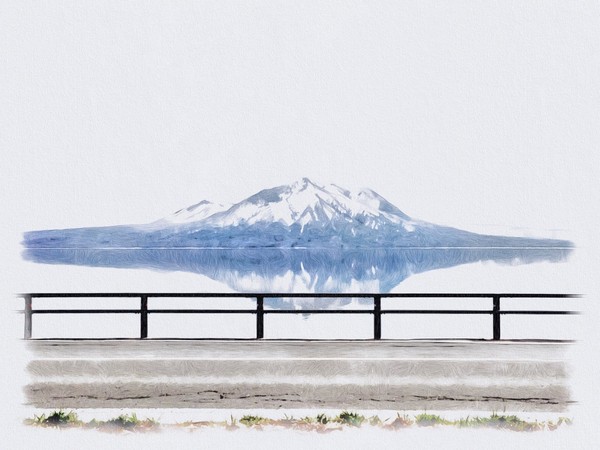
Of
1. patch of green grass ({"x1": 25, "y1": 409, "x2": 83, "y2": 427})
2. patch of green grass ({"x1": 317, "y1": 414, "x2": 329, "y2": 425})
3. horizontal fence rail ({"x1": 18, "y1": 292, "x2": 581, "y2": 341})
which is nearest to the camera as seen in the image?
patch of green grass ({"x1": 317, "y1": 414, "x2": 329, "y2": 425})

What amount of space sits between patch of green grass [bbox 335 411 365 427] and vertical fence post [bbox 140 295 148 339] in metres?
4.74

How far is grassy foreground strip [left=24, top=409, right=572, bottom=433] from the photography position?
38.6 feet

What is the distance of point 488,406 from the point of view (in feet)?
45.2

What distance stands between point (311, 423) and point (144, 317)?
15.8 ft

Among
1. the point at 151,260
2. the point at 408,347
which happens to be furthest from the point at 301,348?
the point at 151,260

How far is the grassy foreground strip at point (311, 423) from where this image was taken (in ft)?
38.6

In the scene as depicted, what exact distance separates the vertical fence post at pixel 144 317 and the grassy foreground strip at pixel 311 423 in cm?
342

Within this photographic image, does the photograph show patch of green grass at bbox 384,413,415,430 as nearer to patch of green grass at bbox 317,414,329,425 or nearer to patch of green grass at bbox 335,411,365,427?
patch of green grass at bbox 335,411,365,427

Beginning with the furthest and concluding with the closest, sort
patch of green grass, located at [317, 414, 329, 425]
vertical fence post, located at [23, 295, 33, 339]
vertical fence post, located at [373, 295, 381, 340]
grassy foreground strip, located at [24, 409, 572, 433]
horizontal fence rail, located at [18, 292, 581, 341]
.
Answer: vertical fence post, located at [23, 295, 33, 339], vertical fence post, located at [373, 295, 381, 340], horizontal fence rail, located at [18, 292, 581, 341], patch of green grass, located at [317, 414, 329, 425], grassy foreground strip, located at [24, 409, 572, 433]

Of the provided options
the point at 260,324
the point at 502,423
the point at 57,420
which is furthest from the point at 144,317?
the point at 502,423

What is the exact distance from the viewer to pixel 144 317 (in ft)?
51.2

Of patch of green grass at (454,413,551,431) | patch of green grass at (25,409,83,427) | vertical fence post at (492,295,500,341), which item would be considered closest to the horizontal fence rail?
vertical fence post at (492,295,500,341)

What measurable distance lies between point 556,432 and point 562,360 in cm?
302

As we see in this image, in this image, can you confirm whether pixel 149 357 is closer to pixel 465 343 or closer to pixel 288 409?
pixel 288 409
